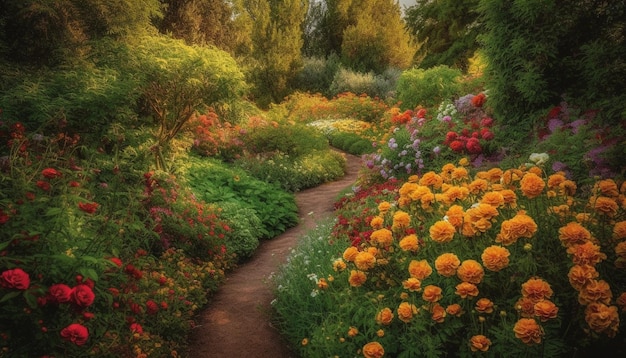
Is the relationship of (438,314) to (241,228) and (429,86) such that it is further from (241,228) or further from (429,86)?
(429,86)

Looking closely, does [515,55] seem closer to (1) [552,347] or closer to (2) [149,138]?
(1) [552,347]

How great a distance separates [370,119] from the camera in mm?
17844

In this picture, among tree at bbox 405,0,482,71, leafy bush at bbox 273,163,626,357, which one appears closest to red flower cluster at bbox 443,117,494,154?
leafy bush at bbox 273,163,626,357

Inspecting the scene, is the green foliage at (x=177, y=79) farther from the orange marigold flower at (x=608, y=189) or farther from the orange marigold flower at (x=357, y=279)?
the orange marigold flower at (x=608, y=189)

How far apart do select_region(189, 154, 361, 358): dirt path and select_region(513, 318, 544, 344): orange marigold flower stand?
2278 mm

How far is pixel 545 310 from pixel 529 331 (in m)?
0.15

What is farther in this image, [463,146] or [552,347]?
[463,146]

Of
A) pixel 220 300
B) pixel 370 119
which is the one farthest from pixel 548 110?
pixel 370 119

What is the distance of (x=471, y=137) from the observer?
6738 mm

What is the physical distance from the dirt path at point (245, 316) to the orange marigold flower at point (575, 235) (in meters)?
2.61

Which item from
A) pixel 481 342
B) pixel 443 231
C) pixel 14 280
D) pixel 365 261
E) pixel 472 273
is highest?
pixel 14 280

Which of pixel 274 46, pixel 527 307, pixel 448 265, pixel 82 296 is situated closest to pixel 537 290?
pixel 527 307

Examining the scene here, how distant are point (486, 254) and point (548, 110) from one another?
481 cm

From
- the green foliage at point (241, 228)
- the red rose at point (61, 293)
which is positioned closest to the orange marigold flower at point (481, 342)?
the red rose at point (61, 293)
